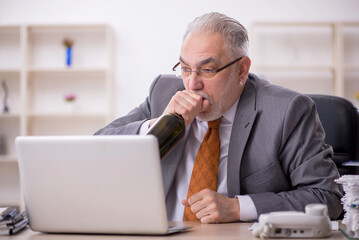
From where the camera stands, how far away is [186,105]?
156 cm

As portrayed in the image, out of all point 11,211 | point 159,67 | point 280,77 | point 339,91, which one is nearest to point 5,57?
point 159,67

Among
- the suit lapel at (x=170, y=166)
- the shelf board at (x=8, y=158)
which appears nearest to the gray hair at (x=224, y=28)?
the suit lapel at (x=170, y=166)

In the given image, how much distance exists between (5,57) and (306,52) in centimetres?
312

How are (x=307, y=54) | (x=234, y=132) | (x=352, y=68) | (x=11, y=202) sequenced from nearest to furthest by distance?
(x=234, y=132) → (x=352, y=68) → (x=11, y=202) → (x=307, y=54)

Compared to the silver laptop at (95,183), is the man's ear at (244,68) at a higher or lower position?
higher

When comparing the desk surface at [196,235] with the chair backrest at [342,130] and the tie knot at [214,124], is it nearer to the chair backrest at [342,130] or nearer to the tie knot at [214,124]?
the tie knot at [214,124]

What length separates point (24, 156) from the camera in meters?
1.13

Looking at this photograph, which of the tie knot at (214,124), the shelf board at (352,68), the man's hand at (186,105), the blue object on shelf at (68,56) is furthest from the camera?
the blue object on shelf at (68,56)

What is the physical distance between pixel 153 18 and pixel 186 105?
359 centimetres

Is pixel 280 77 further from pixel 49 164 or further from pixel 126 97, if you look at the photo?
pixel 49 164

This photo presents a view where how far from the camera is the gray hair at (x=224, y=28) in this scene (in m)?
1.72

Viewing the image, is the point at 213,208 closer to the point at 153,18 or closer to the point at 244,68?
the point at 244,68

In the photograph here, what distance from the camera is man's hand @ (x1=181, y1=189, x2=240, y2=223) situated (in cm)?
134

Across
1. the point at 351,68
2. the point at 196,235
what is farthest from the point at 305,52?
the point at 196,235
